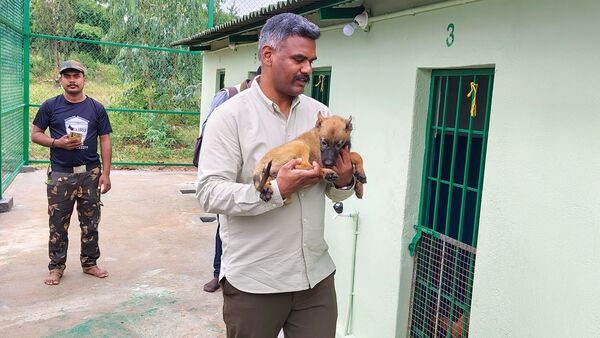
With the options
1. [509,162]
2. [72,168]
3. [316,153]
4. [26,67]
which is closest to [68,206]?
[72,168]

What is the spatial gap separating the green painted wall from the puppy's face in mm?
1154

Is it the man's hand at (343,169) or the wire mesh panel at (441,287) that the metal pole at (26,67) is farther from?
the man's hand at (343,169)

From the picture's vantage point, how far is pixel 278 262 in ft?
7.73

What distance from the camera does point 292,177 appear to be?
2.14 m

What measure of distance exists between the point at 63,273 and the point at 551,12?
5208 millimetres

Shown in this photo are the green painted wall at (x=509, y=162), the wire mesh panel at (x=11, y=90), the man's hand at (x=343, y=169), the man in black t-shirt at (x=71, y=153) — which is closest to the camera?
the man's hand at (x=343, y=169)

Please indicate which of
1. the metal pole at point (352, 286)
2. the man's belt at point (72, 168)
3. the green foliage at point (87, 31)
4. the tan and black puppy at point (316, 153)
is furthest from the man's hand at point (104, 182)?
the green foliage at point (87, 31)

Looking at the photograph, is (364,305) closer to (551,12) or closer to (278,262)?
(278,262)

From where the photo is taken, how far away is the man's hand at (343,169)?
2373 mm

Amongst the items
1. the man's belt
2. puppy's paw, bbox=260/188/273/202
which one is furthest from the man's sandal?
puppy's paw, bbox=260/188/273/202

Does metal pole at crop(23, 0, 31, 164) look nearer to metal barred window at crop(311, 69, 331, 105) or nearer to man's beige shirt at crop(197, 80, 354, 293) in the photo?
metal barred window at crop(311, 69, 331, 105)

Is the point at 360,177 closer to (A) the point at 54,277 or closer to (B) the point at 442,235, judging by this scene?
(B) the point at 442,235

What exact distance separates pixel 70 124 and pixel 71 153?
289 mm

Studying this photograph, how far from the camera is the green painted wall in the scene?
8.66ft
